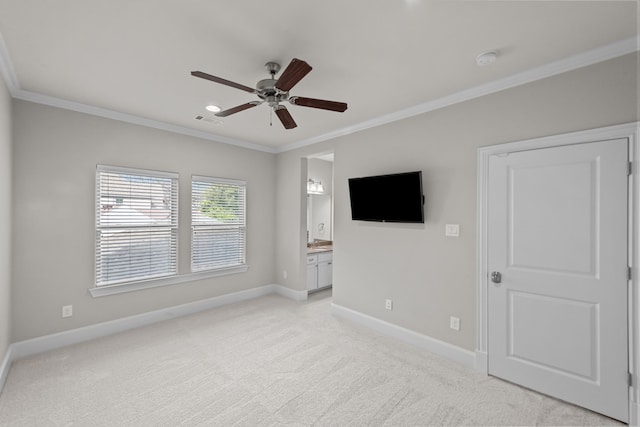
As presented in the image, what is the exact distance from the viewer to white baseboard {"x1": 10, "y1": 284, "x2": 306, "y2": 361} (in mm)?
2947

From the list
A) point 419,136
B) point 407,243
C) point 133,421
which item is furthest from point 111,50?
point 407,243

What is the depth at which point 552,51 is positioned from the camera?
83.0 inches

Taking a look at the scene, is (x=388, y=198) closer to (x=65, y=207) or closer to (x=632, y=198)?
(x=632, y=198)

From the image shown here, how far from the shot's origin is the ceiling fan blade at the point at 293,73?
5.62 feet

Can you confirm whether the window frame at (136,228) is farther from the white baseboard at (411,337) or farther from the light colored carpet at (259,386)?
the white baseboard at (411,337)

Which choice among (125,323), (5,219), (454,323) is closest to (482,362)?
(454,323)

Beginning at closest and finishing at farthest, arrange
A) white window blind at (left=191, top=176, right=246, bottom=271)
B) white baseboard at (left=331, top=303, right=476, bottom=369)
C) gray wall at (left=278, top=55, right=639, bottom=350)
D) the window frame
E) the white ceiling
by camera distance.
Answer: the white ceiling < gray wall at (left=278, top=55, right=639, bottom=350) < white baseboard at (left=331, top=303, right=476, bottom=369) < the window frame < white window blind at (left=191, top=176, right=246, bottom=271)

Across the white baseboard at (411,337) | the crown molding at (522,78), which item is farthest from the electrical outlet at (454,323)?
the crown molding at (522,78)

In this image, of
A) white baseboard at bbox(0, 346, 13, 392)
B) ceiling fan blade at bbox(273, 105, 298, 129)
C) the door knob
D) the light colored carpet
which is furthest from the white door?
white baseboard at bbox(0, 346, 13, 392)

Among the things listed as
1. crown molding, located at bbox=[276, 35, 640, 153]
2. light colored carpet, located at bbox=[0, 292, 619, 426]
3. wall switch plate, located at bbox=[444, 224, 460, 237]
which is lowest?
light colored carpet, located at bbox=[0, 292, 619, 426]

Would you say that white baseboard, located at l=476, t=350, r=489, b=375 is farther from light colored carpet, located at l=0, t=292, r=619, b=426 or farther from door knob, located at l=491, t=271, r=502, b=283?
door knob, located at l=491, t=271, r=502, b=283

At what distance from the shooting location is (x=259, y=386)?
95.7 inches

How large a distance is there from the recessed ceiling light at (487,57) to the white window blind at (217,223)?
369 centimetres

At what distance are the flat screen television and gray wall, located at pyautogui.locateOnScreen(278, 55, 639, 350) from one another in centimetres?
15
